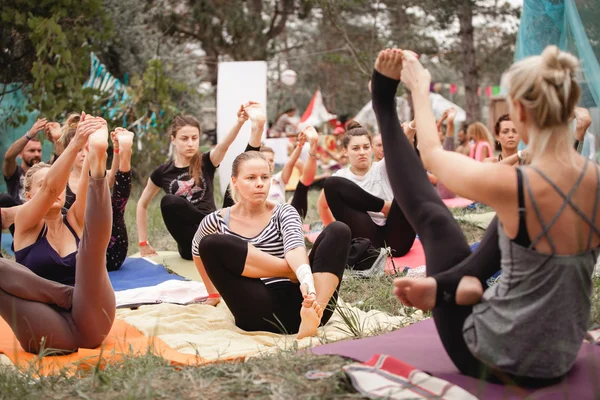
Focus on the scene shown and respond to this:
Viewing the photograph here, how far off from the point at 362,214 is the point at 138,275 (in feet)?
5.71

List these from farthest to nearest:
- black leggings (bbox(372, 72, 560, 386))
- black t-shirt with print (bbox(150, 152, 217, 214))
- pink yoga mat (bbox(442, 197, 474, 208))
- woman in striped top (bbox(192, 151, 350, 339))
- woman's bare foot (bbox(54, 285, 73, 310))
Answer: pink yoga mat (bbox(442, 197, 474, 208)) → black t-shirt with print (bbox(150, 152, 217, 214)) → woman in striped top (bbox(192, 151, 350, 339)) → woman's bare foot (bbox(54, 285, 73, 310)) → black leggings (bbox(372, 72, 560, 386))

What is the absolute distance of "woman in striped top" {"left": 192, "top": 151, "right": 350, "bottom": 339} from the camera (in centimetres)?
318

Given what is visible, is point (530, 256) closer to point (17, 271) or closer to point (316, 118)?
point (17, 271)

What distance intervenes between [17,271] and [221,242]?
898mm

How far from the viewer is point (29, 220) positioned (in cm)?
320

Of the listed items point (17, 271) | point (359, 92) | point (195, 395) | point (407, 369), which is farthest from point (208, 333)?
point (359, 92)

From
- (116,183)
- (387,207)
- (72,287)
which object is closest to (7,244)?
(116,183)

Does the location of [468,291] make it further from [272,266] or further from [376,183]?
[376,183]

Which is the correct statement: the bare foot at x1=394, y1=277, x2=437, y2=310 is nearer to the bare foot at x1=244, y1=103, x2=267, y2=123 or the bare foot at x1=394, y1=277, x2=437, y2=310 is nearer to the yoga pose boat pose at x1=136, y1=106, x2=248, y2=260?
the bare foot at x1=244, y1=103, x2=267, y2=123

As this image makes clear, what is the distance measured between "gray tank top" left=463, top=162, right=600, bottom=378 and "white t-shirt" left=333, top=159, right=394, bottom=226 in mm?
3113

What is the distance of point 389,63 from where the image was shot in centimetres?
237

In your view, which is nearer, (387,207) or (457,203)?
(387,207)

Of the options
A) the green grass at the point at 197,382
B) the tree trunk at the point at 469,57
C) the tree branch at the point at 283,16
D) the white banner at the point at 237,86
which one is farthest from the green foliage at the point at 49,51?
the tree branch at the point at 283,16

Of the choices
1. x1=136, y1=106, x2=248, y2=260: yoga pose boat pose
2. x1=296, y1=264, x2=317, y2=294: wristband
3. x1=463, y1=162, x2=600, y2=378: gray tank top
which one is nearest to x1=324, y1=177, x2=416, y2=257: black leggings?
x1=136, y1=106, x2=248, y2=260: yoga pose boat pose
